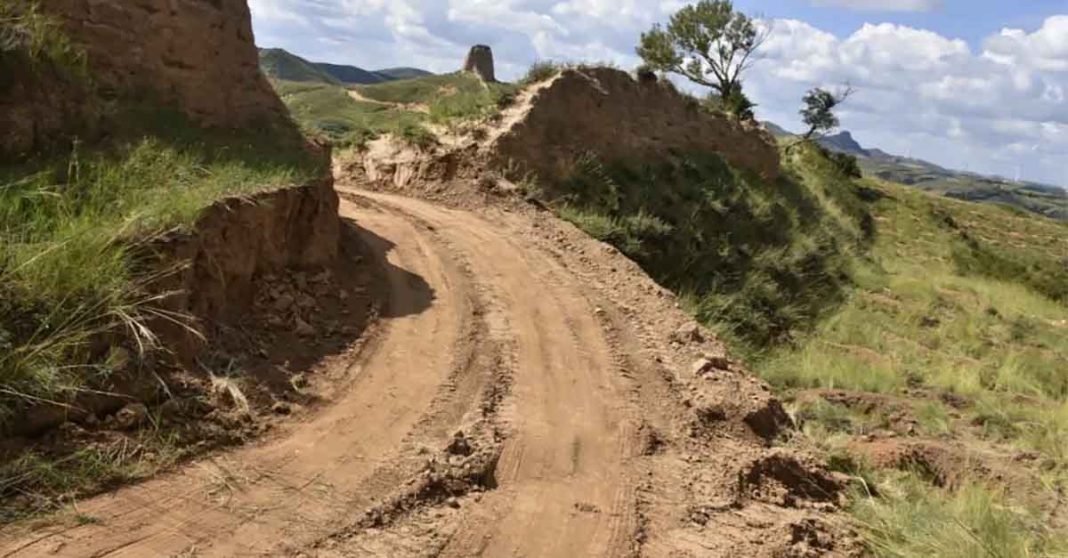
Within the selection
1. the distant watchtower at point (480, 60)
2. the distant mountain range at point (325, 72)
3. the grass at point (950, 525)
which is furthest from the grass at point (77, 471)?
the distant mountain range at point (325, 72)

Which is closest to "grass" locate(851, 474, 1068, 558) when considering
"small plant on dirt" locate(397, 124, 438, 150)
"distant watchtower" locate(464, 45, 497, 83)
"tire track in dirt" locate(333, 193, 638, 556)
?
"tire track in dirt" locate(333, 193, 638, 556)

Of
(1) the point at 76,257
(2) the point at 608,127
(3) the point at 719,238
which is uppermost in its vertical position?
(2) the point at 608,127

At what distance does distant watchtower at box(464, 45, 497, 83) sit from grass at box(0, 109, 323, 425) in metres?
26.7

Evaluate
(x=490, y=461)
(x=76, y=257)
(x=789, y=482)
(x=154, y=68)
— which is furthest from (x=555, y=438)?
(x=154, y=68)

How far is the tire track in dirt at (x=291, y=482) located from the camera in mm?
3855

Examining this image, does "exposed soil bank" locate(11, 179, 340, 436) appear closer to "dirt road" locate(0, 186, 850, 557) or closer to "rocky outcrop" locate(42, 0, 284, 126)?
"dirt road" locate(0, 186, 850, 557)

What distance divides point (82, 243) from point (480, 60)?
29.6 meters

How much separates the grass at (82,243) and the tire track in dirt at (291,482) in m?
0.71

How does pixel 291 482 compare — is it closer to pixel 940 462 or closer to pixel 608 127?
pixel 940 462

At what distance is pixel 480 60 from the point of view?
109 feet

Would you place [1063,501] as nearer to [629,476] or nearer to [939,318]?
[629,476]

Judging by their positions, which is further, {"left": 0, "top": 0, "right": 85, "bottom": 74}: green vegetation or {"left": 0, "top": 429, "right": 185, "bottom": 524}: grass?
{"left": 0, "top": 0, "right": 85, "bottom": 74}: green vegetation

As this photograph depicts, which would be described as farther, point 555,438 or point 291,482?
point 555,438

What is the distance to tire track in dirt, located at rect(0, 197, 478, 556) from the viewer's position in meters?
3.86
